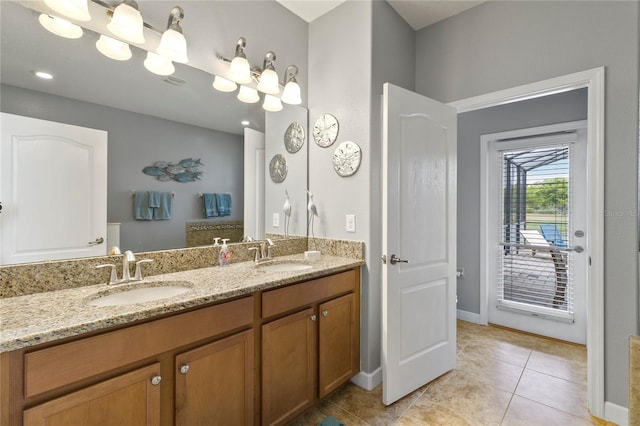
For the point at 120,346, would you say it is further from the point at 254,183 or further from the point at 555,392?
the point at 555,392

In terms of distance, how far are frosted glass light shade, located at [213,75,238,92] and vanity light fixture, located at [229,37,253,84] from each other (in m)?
0.05

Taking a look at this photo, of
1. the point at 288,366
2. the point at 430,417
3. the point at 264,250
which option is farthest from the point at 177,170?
the point at 430,417

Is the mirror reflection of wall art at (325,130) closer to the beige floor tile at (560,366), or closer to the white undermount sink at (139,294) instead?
the white undermount sink at (139,294)

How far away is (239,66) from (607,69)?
90.1 inches

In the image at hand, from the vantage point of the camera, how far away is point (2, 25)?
1272mm

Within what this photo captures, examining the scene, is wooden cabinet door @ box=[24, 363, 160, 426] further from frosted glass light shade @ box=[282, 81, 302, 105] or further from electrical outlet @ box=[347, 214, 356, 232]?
frosted glass light shade @ box=[282, 81, 302, 105]

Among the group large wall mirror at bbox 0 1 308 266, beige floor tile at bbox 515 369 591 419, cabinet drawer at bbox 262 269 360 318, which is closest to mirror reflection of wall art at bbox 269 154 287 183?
large wall mirror at bbox 0 1 308 266

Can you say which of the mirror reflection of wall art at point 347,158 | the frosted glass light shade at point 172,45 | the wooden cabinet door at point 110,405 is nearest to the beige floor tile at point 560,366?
the mirror reflection of wall art at point 347,158

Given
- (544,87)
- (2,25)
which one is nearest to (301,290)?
(2,25)

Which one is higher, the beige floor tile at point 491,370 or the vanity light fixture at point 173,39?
the vanity light fixture at point 173,39

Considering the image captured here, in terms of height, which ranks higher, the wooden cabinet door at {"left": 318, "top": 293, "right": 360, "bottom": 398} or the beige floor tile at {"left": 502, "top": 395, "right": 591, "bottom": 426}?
the wooden cabinet door at {"left": 318, "top": 293, "right": 360, "bottom": 398}

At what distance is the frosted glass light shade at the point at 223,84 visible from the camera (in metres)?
1.98

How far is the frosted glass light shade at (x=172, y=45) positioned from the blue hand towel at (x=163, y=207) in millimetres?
766

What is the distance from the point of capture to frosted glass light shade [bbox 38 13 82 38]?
1353mm
